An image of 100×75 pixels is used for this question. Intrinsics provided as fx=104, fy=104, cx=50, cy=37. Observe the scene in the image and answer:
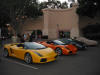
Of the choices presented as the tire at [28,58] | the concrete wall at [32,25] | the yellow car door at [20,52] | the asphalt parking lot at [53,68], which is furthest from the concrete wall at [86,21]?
the tire at [28,58]

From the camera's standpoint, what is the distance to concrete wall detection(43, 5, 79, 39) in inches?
881

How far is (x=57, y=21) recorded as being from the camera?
77.2ft

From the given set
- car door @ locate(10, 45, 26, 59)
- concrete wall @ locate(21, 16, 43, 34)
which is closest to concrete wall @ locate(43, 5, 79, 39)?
concrete wall @ locate(21, 16, 43, 34)

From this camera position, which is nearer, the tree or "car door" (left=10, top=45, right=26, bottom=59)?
"car door" (left=10, top=45, right=26, bottom=59)

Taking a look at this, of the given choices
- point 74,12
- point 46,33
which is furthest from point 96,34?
point 46,33

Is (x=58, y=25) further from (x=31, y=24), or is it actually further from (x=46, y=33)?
(x=31, y=24)

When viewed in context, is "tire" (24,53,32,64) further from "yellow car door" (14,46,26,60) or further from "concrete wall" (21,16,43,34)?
"concrete wall" (21,16,43,34)

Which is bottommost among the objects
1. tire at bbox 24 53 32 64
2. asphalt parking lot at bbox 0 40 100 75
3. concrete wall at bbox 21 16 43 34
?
asphalt parking lot at bbox 0 40 100 75

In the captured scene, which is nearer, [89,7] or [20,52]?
[20,52]

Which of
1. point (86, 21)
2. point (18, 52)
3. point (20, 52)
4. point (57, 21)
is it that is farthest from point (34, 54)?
point (86, 21)

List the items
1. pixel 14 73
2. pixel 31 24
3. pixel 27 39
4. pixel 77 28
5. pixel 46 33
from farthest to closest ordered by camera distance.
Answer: pixel 31 24
pixel 46 33
pixel 77 28
pixel 27 39
pixel 14 73

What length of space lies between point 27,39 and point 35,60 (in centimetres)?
1001

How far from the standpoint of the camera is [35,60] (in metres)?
5.59

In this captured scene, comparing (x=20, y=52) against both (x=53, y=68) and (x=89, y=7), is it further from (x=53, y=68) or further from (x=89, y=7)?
(x=89, y=7)
